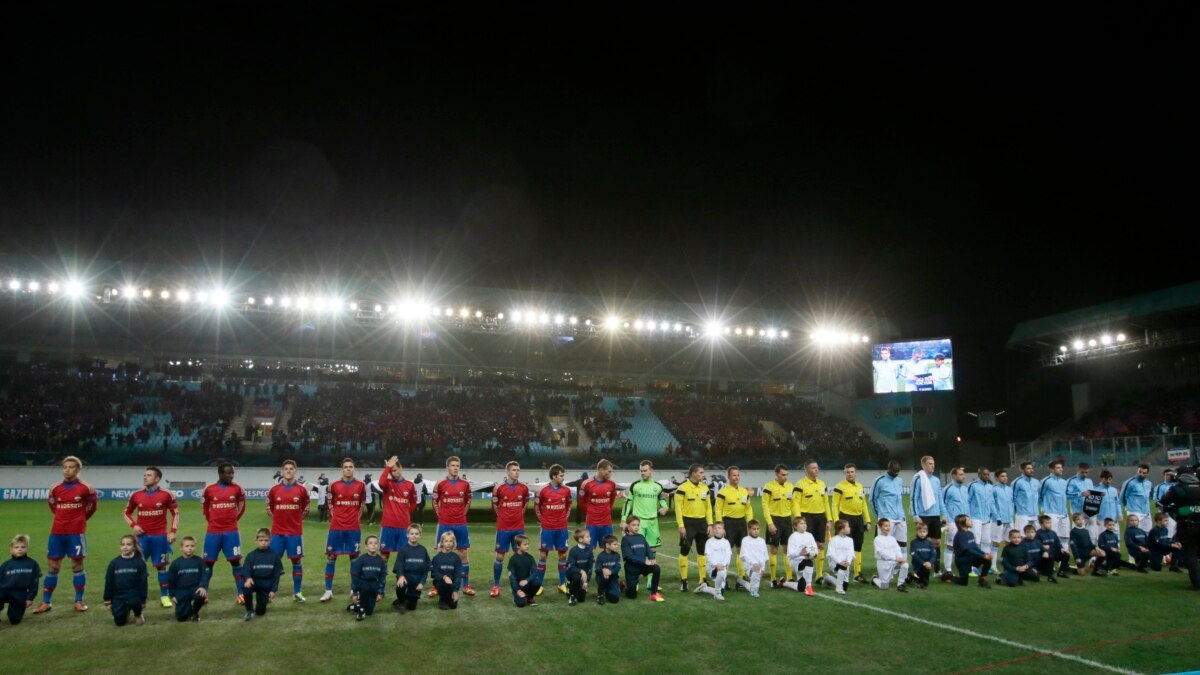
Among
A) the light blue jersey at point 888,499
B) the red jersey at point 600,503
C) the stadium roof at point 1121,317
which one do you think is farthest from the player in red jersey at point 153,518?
the stadium roof at point 1121,317

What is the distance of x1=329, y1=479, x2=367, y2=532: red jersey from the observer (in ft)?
36.4

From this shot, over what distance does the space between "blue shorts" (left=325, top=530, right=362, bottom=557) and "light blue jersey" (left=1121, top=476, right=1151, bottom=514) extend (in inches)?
584

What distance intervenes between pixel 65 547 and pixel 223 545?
6.66 ft

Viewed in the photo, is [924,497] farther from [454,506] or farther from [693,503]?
[454,506]

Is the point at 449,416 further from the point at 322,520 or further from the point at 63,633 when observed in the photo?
the point at 63,633

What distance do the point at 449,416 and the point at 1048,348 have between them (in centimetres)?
3397

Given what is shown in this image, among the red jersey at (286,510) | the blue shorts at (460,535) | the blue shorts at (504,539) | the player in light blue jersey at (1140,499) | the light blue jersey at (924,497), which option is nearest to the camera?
the red jersey at (286,510)

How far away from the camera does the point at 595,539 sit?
476 inches

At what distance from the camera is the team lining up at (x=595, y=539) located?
9609 mm

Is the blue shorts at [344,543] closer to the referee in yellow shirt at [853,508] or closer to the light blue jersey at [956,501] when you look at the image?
the referee in yellow shirt at [853,508]

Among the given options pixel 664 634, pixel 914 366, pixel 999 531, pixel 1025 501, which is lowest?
pixel 664 634

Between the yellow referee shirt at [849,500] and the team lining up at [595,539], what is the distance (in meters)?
0.02

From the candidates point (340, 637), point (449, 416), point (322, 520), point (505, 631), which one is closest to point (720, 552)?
point (505, 631)

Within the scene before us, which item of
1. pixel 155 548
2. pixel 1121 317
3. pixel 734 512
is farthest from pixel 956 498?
pixel 1121 317
